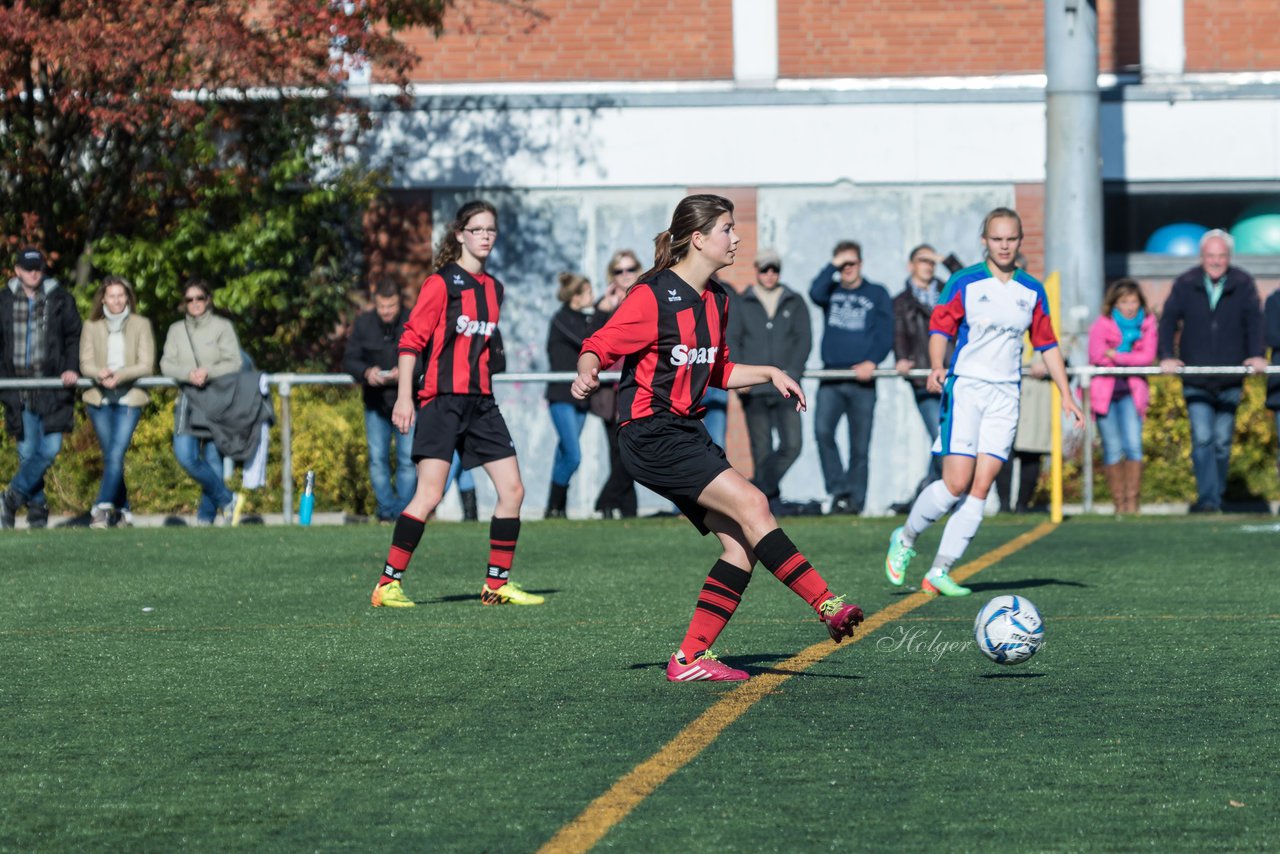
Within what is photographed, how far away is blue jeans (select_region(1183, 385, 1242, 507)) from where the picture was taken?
16.1 meters

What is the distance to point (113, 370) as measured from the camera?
51.4 feet

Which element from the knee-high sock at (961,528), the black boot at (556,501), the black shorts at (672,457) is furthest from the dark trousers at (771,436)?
the black shorts at (672,457)

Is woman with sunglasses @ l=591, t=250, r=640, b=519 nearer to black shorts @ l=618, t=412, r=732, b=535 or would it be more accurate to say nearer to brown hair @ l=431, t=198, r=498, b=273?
brown hair @ l=431, t=198, r=498, b=273

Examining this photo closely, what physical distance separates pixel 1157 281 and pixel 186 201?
31.3 ft

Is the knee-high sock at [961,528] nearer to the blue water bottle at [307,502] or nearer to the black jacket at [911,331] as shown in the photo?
the black jacket at [911,331]

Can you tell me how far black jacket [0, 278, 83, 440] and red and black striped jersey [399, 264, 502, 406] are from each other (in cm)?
637

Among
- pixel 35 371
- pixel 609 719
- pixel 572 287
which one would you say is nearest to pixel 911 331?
pixel 572 287

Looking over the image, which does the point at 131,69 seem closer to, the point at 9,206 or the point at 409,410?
the point at 9,206

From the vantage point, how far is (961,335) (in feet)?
33.8

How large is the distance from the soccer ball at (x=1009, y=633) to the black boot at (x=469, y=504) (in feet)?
30.2

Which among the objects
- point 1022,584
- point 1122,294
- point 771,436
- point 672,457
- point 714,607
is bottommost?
point 1022,584

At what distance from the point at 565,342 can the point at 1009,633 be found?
9.20m

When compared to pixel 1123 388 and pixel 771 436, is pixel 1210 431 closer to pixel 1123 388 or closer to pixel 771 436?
pixel 1123 388

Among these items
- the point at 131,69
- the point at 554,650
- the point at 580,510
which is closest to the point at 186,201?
the point at 131,69
